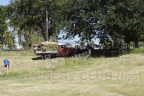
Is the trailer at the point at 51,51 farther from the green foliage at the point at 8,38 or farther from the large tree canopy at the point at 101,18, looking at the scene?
the green foliage at the point at 8,38

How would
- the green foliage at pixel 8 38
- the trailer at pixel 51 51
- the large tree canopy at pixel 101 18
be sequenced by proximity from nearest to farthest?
the large tree canopy at pixel 101 18
the trailer at pixel 51 51
the green foliage at pixel 8 38

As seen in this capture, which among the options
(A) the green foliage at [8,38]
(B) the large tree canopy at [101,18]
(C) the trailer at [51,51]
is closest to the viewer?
(B) the large tree canopy at [101,18]

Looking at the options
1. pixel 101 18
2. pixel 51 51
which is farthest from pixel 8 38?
pixel 101 18

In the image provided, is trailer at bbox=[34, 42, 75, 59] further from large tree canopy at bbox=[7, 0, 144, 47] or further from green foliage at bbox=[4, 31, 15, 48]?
green foliage at bbox=[4, 31, 15, 48]

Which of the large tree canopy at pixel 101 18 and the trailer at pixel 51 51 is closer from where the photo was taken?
the large tree canopy at pixel 101 18

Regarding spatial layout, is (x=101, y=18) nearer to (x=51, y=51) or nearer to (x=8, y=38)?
(x=51, y=51)

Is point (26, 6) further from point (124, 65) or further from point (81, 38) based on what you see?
point (124, 65)

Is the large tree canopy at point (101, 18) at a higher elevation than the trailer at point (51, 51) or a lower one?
higher

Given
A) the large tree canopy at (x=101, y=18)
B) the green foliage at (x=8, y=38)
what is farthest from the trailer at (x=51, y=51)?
the green foliage at (x=8, y=38)

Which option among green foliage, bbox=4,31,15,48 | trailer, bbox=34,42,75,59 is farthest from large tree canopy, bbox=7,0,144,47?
green foliage, bbox=4,31,15,48

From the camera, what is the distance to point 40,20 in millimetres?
75500

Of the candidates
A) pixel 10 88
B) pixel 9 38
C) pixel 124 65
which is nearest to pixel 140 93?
pixel 10 88

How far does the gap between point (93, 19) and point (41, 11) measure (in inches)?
1181

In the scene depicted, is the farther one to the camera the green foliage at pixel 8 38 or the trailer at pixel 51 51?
the green foliage at pixel 8 38
